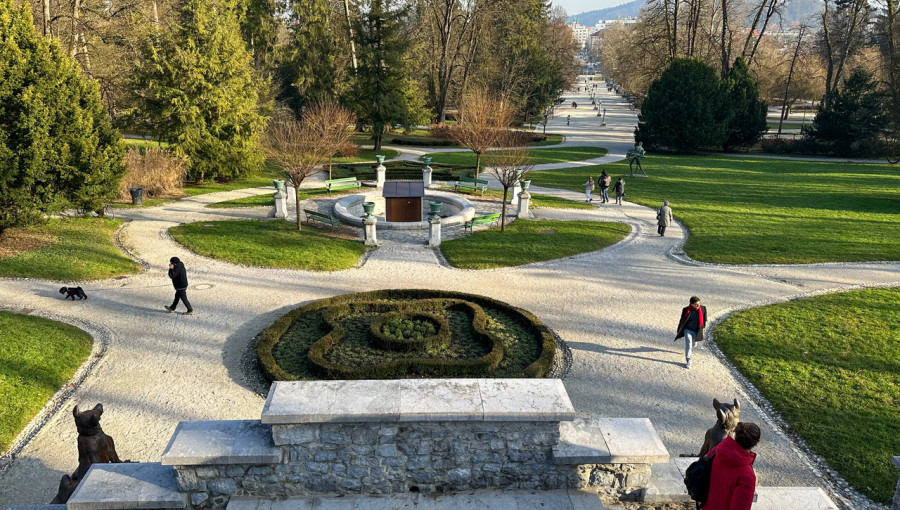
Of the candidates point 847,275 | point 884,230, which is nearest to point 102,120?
point 847,275

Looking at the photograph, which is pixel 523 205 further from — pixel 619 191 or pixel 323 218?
pixel 323 218

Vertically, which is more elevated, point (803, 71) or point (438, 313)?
point (803, 71)

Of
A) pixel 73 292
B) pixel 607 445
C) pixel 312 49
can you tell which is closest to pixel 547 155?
pixel 312 49

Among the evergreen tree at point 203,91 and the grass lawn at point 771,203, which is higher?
the evergreen tree at point 203,91

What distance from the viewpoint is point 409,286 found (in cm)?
1370

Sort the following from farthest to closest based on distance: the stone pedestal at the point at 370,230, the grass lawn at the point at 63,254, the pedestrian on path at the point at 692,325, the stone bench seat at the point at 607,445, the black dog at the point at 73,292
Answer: the stone pedestal at the point at 370,230 → the grass lawn at the point at 63,254 → the black dog at the point at 73,292 → the pedestrian on path at the point at 692,325 → the stone bench seat at the point at 607,445

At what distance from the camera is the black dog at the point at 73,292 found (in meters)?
12.1

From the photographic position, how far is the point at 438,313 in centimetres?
1181

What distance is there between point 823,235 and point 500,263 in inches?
457

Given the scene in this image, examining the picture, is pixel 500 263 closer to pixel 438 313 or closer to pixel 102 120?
pixel 438 313

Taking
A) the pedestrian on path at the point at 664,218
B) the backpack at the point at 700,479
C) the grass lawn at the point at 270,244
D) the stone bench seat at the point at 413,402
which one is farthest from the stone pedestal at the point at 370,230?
the backpack at the point at 700,479

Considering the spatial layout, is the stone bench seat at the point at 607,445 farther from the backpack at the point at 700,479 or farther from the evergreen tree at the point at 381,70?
the evergreen tree at the point at 381,70

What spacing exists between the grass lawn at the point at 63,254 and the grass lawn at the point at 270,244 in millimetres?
2018

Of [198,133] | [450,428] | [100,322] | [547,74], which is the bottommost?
[100,322]
